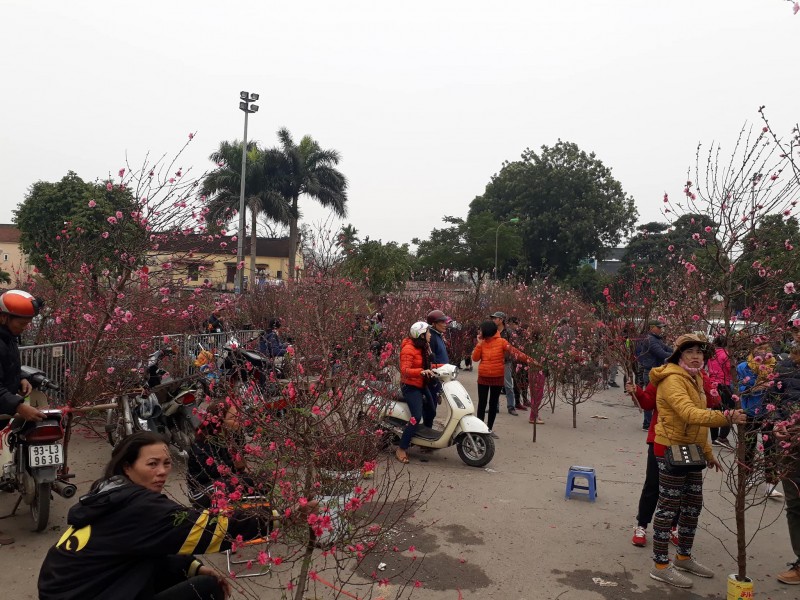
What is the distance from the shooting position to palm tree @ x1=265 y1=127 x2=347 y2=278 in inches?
1494

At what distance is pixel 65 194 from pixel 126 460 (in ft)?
90.0

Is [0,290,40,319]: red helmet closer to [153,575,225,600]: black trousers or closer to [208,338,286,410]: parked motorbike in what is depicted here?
[208,338,286,410]: parked motorbike

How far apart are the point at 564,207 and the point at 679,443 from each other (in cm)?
4052

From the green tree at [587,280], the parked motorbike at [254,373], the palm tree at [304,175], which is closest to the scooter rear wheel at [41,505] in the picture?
the parked motorbike at [254,373]

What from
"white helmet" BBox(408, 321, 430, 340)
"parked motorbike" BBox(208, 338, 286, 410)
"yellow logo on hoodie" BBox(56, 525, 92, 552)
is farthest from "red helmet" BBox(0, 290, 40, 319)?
"white helmet" BBox(408, 321, 430, 340)

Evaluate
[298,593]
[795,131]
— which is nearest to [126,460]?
[298,593]

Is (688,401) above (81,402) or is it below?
above

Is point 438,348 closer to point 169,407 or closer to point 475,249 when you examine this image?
point 169,407

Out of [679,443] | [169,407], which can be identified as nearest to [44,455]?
[169,407]

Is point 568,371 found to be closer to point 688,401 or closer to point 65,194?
point 688,401

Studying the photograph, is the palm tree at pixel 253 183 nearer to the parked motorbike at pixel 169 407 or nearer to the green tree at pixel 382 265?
the green tree at pixel 382 265

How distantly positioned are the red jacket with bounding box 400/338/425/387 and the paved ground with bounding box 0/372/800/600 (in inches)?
38.8

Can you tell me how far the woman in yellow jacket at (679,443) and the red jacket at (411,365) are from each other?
124 inches

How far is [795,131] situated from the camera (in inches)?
172
